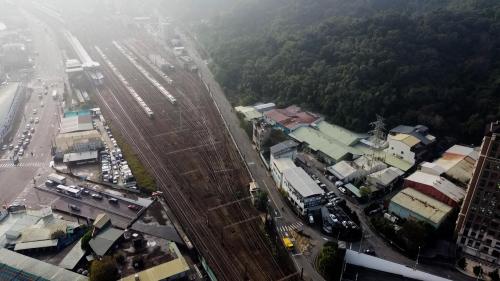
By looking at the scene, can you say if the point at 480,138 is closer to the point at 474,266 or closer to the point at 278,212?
the point at 474,266

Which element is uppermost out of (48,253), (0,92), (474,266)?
(0,92)

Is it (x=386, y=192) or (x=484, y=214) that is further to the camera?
(x=386, y=192)

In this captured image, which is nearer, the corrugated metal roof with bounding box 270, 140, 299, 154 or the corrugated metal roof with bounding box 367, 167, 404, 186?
the corrugated metal roof with bounding box 367, 167, 404, 186

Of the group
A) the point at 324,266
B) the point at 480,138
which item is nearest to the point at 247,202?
the point at 324,266

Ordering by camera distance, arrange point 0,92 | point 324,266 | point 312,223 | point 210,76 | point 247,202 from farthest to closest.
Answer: point 210,76, point 0,92, point 247,202, point 312,223, point 324,266

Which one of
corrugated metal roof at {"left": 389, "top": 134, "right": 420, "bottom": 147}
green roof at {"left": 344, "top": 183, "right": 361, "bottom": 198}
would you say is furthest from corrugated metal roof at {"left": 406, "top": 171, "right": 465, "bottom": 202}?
green roof at {"left": 344, "top": 183, "right": 361, "bottom": 198}

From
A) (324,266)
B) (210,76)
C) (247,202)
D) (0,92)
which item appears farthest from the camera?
(210,76)

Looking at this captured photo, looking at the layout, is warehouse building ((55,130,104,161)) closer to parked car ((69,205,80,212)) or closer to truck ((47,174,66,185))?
truck ((47,174,66,185))

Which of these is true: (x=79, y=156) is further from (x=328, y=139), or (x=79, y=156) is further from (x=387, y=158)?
(x=387, y=158)
